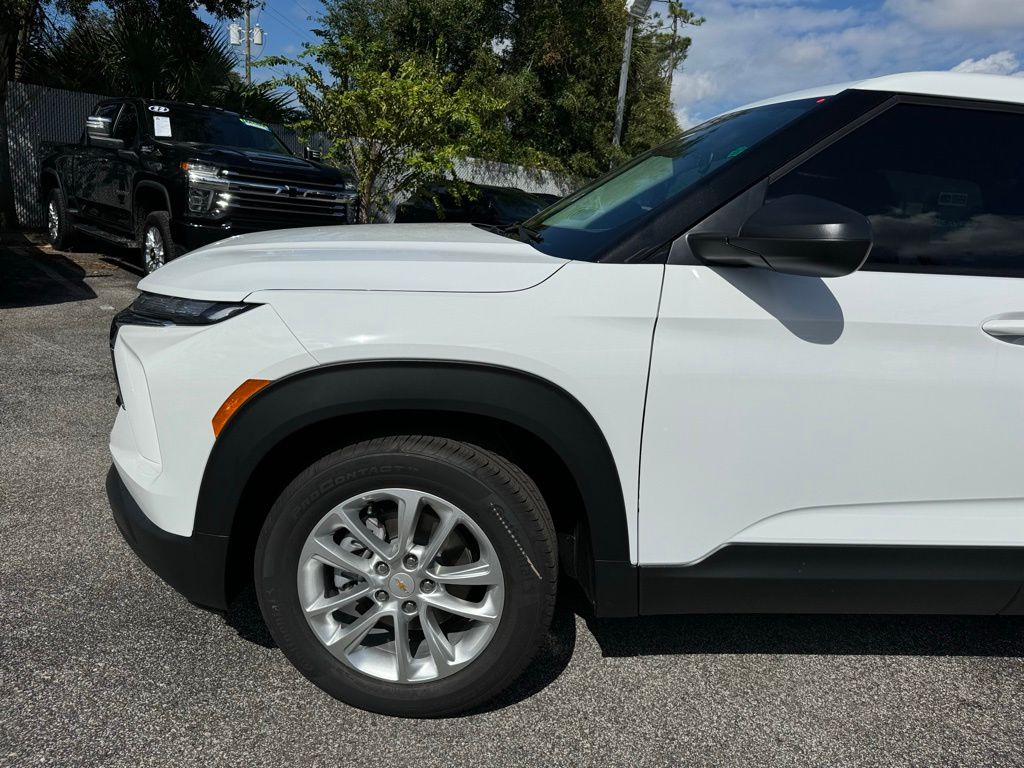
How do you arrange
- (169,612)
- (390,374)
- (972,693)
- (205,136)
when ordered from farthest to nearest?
1. (205,136)
2. (169,612)
3. (972,693)
4. (390,374)

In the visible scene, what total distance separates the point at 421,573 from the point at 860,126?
1.66 metres

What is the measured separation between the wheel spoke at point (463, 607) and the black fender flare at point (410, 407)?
0.40 meters

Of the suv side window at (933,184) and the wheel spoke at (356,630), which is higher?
the suv side window at (933,184)

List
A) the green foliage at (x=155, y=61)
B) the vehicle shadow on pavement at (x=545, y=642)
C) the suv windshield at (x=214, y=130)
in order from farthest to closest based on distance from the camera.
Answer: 1. the green foliage at (x=155, y=61)
2. the suv windshield at (x=214, y=130)
3. the vehicle shadow on pavement at (x=545, y=642)

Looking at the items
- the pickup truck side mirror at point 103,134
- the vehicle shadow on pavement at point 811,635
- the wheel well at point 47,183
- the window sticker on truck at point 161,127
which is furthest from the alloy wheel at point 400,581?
the wheel well at point 47,183

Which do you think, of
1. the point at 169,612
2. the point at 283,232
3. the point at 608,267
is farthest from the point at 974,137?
the point at 169,612

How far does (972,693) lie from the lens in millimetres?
2459

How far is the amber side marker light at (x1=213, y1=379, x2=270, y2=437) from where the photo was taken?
6.41 ft

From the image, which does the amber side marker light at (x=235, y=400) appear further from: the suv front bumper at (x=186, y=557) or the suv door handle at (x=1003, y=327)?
the suv door handle at (x=1003, y=327)

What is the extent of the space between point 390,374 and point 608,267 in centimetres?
60

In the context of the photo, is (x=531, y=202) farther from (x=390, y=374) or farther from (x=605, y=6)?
(x=605, y=6)

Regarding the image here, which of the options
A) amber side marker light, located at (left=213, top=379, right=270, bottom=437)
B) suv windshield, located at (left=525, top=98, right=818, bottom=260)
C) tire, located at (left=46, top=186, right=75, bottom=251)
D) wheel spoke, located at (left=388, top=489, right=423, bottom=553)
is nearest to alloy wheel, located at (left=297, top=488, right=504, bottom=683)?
wheel spoke, located at (left=388, top=489, right=423, bottom=553)

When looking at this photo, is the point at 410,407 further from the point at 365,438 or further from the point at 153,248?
the point at 153,248

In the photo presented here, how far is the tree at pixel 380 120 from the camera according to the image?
370 inches
